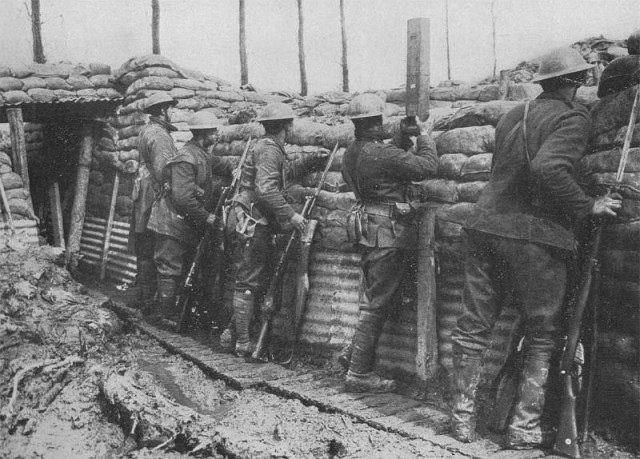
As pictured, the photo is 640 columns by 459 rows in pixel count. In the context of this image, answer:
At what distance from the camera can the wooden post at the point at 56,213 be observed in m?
9.51

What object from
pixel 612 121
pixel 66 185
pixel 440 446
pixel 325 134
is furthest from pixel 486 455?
pixel 66 185

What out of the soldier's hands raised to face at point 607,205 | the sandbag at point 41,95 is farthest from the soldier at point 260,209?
the sandbag at point 41,95

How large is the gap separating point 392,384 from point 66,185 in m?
7.95

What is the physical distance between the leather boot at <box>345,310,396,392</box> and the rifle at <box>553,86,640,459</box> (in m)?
1.31

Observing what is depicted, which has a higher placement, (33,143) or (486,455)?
(33,143)

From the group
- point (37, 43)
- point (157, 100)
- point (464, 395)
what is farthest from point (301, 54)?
point (464, 395)

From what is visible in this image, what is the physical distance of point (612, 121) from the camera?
3.02 m

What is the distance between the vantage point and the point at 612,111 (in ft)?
9.88

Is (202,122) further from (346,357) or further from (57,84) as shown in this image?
(57,84)

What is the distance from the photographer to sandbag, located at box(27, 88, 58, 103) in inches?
337

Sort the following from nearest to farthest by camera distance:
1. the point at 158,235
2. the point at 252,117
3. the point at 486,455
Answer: the point at 486,455, the point at 158,235, the point at 252,117

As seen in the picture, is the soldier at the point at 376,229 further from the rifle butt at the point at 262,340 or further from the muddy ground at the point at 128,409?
the rifle butt at the point at 262,340

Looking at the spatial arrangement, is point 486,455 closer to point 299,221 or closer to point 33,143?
point 299,221

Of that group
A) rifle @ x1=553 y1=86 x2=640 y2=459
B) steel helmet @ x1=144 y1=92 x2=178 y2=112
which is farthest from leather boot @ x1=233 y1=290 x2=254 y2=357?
rifle @ x1=553 y1=86 x2=640 y2=459
